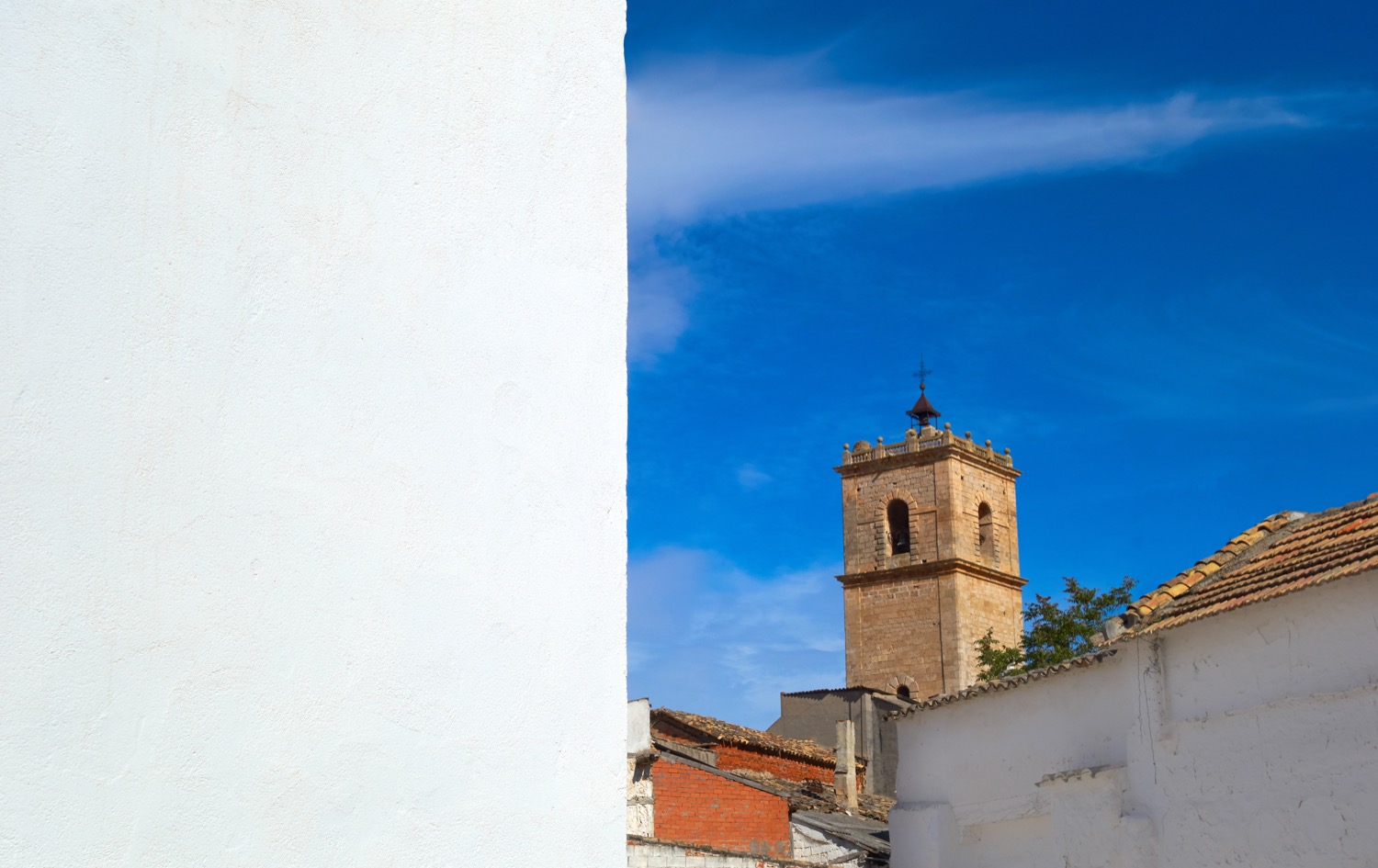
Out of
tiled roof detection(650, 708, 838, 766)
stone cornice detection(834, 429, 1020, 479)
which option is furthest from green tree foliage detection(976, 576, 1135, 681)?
stone cornice detection(834, 429, 1020, 479)

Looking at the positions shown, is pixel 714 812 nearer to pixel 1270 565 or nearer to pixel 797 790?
pixel 797 790

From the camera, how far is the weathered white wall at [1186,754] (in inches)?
346

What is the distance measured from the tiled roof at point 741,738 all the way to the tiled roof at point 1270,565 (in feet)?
31.5

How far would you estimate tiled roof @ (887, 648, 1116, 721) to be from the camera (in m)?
11.1

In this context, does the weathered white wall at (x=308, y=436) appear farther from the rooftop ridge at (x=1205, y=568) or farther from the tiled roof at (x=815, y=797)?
the tiled roof at (x=815, y=797)

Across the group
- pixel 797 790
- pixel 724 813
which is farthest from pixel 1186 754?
pixel 797 790

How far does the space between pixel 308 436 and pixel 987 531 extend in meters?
40.5

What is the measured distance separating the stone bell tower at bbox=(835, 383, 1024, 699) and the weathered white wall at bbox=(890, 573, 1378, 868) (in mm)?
27648

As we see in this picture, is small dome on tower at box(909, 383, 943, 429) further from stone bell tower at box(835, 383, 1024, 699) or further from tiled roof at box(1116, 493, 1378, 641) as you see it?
tiled roof at box(1116, 493, 1378, 641)

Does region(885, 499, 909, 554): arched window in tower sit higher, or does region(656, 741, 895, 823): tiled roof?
region(885, 499, 909, 554): arched window in tower

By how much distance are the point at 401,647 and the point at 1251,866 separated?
25.8 feet

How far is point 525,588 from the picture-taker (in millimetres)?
3545

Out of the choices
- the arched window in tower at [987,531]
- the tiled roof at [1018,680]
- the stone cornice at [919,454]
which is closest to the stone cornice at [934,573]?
the arched window in tower at [987,531]

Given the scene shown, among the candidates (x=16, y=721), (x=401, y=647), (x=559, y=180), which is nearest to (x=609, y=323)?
(x=559, y=180)
